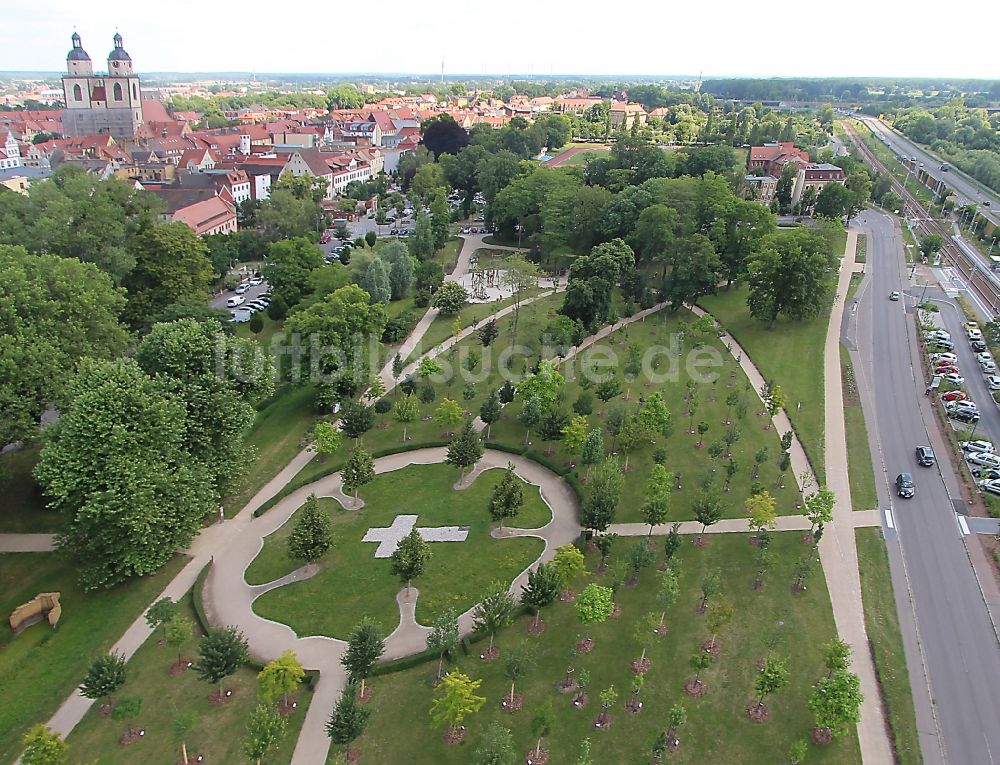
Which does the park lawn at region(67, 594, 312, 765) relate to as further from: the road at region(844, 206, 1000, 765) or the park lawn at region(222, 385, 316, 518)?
the road at region(844, 206, 1000, 765)

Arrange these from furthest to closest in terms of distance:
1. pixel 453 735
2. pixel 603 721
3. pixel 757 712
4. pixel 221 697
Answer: pixel 221 697 → pixel 757 712 → pixel 603 721 → pixel 453 735

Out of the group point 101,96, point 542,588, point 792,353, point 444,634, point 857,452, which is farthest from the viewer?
point 101,96

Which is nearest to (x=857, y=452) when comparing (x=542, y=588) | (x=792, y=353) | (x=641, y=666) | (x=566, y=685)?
(x=792, y=353)

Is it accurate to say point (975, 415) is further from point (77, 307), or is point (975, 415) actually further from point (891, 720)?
point (77, 307)

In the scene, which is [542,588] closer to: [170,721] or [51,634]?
[170,721]

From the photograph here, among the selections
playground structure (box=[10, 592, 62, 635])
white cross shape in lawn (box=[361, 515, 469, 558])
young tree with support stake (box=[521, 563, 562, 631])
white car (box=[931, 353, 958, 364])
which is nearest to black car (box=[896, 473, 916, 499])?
white car (box=[931, 353, 958, 364])

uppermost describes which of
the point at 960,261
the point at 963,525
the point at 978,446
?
the point at 960,261

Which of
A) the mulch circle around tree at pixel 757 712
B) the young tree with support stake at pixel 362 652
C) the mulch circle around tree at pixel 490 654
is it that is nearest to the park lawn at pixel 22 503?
the young tree with support stake at pixel 362 652

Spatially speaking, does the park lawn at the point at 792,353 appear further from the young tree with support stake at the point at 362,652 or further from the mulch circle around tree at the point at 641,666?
the young tree with support stake at the point at 362,652
